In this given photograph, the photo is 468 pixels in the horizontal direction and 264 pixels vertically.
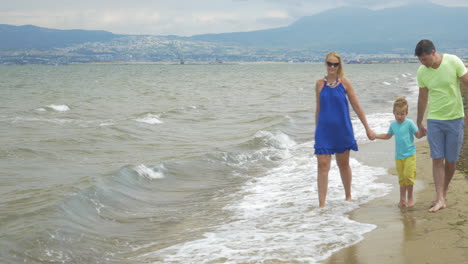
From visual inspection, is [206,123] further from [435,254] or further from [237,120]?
[435,254]

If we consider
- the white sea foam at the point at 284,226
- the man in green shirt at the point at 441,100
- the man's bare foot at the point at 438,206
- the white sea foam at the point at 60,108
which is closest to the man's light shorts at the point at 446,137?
the man in green shirt at the point at 441,100

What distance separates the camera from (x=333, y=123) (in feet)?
21.0

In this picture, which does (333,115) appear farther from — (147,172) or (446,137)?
(147,172)

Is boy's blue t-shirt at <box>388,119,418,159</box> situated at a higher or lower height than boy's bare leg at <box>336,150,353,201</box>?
higher

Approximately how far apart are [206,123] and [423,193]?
1331 centimetres

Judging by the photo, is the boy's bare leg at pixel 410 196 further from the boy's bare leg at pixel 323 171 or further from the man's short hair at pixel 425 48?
the man's short hair at pixel 425 48

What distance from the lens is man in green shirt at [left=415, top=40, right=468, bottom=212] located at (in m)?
5.78

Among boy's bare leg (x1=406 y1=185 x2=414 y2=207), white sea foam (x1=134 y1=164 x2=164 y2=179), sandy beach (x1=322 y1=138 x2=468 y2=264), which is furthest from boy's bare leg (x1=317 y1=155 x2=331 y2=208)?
white sea foam (x1=134 y1=164 x2=164 y2=179)

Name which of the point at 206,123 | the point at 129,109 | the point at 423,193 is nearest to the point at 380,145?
the point at 423,193

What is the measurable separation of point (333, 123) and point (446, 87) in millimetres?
1311

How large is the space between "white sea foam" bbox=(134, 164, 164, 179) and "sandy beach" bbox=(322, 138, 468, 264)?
4.69 meters

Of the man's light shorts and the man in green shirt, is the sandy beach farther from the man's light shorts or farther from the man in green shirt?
the man's light shorts

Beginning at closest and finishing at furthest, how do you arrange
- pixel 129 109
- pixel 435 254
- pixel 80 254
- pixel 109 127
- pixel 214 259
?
pixel 435 254
pixel 214 259
pixel 80 254
pixel 109 127
pixel 129 109

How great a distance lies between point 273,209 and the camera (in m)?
7.18
